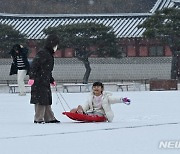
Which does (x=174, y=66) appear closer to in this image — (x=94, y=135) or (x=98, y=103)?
(x=98, y=103)

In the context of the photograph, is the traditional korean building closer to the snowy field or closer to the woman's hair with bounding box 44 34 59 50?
the snowy field

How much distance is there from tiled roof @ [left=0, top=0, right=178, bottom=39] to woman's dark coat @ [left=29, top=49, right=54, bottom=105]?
21.8 meters

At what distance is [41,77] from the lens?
8758 mm

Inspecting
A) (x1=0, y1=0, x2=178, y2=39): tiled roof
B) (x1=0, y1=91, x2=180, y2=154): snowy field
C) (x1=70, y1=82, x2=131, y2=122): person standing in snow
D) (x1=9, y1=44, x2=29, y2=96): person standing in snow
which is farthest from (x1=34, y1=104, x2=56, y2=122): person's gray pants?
(x1=0, y1=0, x2=178, y2=39): tiled roof

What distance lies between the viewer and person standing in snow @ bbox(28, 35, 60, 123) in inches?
341

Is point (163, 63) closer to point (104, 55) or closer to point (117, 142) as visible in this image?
point (104, 55)

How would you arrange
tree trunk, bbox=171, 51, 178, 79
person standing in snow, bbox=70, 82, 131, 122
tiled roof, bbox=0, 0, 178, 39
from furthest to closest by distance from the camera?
1. tiled roof, bbox=0, 0, 178, 39
2. tree trunk, bbox=171, 51, 178, 79
3. person standing in snow, bbox=70, 82, 131, 122

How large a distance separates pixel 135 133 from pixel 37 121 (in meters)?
2.04

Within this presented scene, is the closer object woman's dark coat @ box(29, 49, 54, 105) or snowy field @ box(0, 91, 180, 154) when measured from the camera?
snowy field @ box(0, 91, 180, 154)

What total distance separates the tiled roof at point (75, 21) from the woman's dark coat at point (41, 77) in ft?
71.6

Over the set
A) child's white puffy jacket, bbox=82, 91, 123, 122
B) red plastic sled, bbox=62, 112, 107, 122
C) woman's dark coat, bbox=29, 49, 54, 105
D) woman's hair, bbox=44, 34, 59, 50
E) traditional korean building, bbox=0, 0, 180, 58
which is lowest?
red plastic sled, bbox=62, 112, 107, 122

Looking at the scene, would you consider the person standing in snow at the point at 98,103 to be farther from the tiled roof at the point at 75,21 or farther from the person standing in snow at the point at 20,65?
the tiled roof at the point at 75,21

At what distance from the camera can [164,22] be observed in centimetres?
2759

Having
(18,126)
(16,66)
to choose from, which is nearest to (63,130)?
(18,126)
